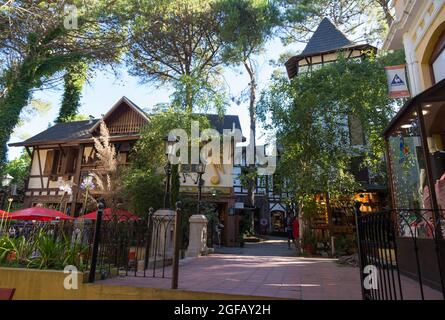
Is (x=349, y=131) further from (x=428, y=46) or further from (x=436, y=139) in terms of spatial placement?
(x=436, y=139)

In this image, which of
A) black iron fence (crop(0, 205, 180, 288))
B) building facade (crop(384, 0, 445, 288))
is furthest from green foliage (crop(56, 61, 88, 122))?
building facade (crop(384, 0, 445, 288))

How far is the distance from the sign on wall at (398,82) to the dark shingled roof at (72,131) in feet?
39.1

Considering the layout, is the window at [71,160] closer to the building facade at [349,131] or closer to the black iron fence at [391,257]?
the building facade at [349,131]

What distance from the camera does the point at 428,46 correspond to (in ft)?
20.9

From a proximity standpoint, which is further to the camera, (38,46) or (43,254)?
(38,46)

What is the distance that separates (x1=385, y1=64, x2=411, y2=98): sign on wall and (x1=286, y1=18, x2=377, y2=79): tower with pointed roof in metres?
9.95

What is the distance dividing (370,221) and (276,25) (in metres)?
19.0

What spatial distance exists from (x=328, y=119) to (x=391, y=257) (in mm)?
8982

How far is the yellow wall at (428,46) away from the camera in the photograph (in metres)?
5.80

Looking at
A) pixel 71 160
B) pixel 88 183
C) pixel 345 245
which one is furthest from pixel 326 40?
pixel 71 160

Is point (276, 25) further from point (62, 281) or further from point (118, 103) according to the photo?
point (62, 281)

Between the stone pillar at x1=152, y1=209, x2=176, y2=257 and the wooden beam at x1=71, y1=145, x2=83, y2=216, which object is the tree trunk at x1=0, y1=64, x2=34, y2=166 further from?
the stone pillar at x1=152, y1=209, x2=176, y2=257

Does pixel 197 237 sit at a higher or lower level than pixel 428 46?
lower

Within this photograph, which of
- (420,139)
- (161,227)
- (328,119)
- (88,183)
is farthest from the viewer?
(88,183)
